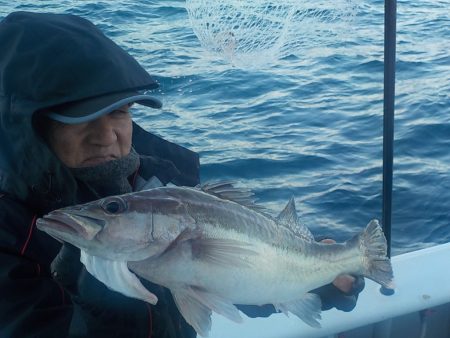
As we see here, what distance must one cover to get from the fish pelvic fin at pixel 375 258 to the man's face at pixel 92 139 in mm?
985

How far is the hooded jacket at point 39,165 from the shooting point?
216cm

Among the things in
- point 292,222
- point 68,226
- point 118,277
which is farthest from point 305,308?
point 68,226

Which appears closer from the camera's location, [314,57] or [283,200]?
[283,200]

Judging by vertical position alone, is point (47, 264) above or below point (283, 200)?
above

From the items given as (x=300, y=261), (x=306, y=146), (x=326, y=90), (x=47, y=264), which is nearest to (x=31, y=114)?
(x=47, y=264)

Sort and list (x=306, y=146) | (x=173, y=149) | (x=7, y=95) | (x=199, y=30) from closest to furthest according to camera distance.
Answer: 1. (x=7, y=95)
2. (x=173, y=149)
3. (x=199, y=30)
4. (x=306, y=146)

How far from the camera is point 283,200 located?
5.98 meters

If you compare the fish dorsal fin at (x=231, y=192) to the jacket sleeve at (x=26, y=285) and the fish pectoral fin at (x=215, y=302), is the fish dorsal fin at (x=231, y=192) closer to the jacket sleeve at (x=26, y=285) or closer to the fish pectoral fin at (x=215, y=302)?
the fish pectoral fin at (x=215, y=302)

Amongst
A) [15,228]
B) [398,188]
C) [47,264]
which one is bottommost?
[398,188]

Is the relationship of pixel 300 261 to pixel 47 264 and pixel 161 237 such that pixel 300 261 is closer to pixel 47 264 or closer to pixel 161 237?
pixel 161 237

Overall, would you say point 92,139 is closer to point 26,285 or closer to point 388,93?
point 26,285

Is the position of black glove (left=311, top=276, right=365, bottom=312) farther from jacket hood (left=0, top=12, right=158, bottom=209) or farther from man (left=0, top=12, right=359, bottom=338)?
jacket hood (left=0, top=12, right=158, bottom=209)

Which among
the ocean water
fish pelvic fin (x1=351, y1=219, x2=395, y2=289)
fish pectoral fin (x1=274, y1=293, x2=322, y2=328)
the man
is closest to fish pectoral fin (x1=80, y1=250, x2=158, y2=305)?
the man

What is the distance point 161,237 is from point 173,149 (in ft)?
3.49
